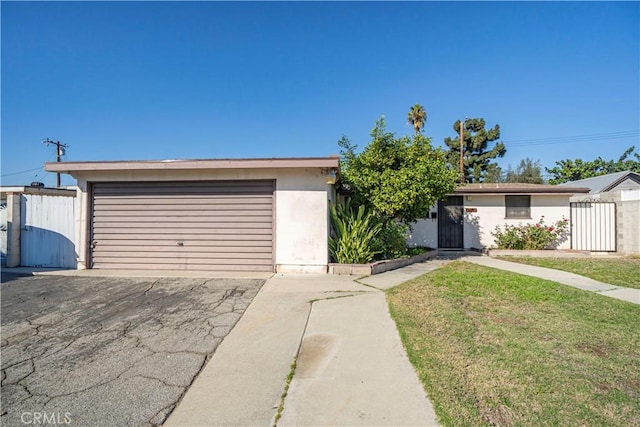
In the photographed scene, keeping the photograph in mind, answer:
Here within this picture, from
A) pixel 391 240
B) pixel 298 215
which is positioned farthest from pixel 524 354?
pixel 391 240

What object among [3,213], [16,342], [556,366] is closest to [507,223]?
[556,366]

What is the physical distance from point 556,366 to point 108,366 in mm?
4386

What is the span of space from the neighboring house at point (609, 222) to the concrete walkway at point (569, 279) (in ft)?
15.7

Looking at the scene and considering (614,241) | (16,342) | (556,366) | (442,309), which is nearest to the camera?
(556,366)

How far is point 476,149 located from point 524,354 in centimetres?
3268

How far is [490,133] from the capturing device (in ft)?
100

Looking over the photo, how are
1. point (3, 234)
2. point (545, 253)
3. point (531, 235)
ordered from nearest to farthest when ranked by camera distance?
point (3, 234)
point (545, 253)
point (531, 235)

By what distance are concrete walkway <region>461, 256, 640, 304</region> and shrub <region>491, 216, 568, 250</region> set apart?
234 cm

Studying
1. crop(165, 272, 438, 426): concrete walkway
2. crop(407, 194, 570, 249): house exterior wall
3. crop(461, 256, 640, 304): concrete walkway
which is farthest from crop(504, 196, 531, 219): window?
crop(165, 272, 438, 426): concrete walkway

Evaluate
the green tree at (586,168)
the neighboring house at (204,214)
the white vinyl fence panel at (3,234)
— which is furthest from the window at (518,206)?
the green tree at (586,168)

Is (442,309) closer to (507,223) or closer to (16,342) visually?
(16,342)

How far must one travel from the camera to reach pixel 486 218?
11.3 m

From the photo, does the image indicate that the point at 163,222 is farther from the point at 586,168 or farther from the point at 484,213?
the point at 586,168

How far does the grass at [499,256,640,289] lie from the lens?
611 cm
